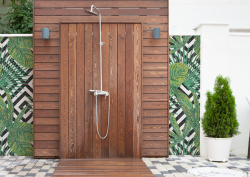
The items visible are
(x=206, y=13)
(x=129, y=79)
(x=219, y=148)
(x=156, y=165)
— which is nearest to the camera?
(x=156, y=165)

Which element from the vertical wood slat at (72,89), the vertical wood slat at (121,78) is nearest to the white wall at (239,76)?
the vertical wood slat at (121,78)

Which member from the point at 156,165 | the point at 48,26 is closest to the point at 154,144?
the point at 156,165

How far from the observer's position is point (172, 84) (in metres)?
3.67

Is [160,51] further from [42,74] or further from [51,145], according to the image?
[51,145]

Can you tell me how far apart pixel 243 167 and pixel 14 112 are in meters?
3.49

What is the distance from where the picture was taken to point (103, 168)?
2752 millimetres

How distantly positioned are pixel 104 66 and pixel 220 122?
6.19ft

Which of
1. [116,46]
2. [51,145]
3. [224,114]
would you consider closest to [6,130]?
[51,145]

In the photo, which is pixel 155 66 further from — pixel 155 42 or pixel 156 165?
pixel 156 165

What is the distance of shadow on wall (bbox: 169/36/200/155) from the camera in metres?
3.65

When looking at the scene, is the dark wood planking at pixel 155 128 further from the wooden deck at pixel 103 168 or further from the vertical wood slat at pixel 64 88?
the vertical wood slat at pixel 64 88

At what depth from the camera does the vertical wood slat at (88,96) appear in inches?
129

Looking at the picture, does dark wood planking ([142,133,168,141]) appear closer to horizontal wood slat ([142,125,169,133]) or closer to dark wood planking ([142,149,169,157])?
horizontal wood slat ([142,125,169,133])

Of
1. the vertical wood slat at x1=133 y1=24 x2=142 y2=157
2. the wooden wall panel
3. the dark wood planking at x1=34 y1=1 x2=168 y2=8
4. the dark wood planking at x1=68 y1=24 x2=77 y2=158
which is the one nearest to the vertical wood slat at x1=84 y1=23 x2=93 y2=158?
the wooden wall panel
